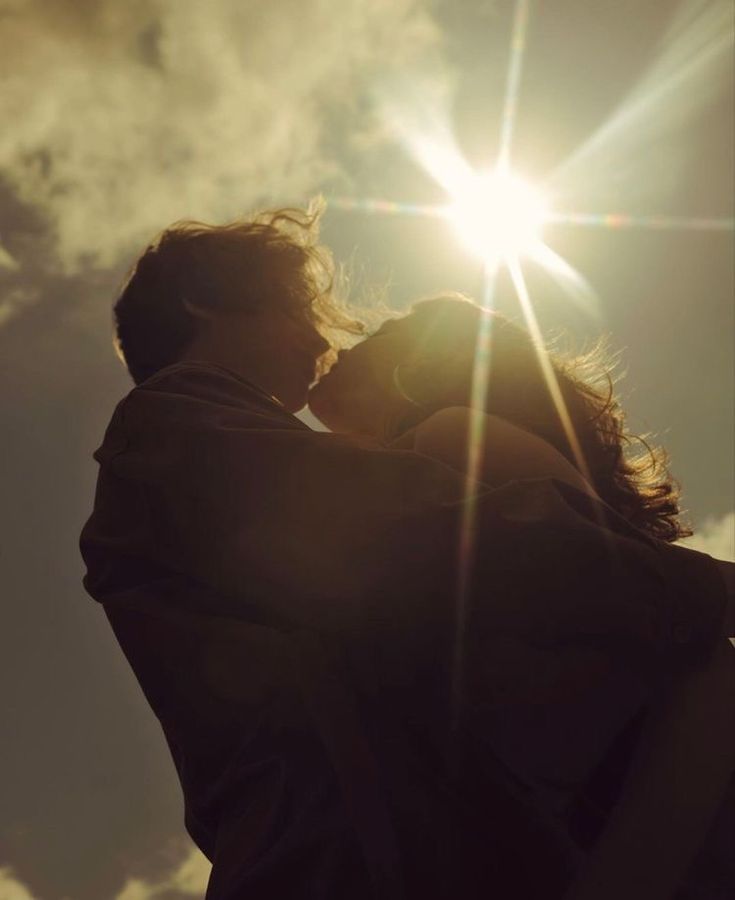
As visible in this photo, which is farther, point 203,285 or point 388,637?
point 203,285

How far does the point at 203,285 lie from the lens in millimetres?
2910

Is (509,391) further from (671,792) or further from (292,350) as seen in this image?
(671,792)

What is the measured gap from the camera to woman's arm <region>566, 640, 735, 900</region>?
1.32 m

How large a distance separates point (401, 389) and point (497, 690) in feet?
4.14

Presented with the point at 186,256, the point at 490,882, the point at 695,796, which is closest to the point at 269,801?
the point at 490,882

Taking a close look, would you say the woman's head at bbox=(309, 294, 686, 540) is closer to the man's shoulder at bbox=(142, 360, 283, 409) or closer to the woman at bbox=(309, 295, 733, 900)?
the woman at bbox=(309, 295, 733, 900)

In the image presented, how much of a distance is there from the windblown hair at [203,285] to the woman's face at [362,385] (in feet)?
0.52

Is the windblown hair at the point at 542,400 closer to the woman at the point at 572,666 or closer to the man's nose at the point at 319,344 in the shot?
the woman at the point at 572,666

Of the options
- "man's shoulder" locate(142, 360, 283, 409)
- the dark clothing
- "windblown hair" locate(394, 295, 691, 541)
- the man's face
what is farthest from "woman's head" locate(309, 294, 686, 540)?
the dark clothing

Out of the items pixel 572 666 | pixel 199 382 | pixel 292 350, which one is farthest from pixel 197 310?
pixel 572 666

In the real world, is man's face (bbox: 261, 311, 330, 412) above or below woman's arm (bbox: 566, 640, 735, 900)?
above

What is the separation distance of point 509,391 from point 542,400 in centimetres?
12

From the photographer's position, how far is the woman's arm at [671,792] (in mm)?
1316

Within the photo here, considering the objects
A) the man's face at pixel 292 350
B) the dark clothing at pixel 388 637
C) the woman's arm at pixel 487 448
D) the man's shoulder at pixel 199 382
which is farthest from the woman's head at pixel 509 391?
the dark clothing at pixel 388 637
